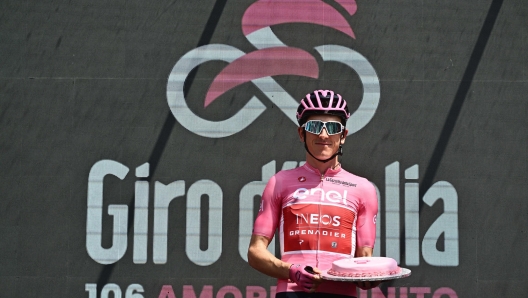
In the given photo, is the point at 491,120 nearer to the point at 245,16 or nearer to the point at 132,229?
the point at 245,16

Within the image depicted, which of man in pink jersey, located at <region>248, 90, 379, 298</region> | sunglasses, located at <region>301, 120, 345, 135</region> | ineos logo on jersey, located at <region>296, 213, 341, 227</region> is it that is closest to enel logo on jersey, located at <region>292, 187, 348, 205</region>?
man in pink jersey, located at <region>248, 90, 379, 298</region>

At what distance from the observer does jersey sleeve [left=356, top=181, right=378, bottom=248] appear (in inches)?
187

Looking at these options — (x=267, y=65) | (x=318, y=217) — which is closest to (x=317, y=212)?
(x=318, y=217)

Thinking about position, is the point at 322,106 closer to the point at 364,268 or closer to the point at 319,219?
the point at 319,219

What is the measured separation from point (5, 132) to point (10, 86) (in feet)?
1.42

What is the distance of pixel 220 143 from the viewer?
742 cm

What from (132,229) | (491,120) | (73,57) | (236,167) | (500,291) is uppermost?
(73,57)

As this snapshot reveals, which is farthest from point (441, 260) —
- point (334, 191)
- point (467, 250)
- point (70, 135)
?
point (70, 135)

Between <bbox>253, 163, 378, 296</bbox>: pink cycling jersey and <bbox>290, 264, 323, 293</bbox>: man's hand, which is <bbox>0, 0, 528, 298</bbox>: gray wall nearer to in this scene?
<bbox>253, 163, 378, 296</bbox>: pink cycling jersey

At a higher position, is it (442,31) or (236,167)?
(442,31)

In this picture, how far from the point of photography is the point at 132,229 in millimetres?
7312

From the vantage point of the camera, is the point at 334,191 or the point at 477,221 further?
the point at 477,221

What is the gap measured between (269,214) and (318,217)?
0.31 meters

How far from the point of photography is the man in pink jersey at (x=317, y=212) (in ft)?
15.2
